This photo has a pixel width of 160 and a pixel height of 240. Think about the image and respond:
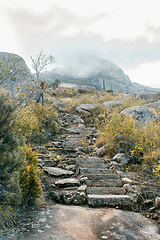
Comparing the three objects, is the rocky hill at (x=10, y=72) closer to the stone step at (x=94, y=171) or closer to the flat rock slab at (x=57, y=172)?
the flat rock slab at (x=57, y=172)

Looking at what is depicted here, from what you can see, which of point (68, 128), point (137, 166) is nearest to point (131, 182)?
point (137, 166)

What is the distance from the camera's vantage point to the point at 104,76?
2805 inches

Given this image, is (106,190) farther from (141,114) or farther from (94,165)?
(141,114)

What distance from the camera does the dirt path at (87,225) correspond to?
2161 mm

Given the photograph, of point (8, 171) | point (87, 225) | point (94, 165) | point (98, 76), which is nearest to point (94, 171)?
point (94, 165)

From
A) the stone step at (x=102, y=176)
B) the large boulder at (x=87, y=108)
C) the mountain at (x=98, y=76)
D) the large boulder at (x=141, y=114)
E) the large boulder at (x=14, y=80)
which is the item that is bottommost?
the stone step at (x=102, y=176)

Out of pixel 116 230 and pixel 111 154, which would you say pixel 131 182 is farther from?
pixel 111 154

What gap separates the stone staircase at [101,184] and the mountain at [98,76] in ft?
197

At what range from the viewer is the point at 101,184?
3906mm

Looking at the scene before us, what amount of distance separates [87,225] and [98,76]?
7079cm

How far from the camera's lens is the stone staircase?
316cm

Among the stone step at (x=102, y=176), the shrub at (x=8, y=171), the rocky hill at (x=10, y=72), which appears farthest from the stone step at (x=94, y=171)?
the rocky hill at (x=10, y=72)

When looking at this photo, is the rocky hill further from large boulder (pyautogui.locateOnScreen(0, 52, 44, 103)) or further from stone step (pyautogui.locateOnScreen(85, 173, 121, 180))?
stone step (pyautogui.locateOnScreen(85, 173, 121, 180))

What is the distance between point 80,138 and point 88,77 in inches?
2552
